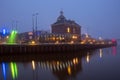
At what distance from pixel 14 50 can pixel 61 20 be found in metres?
80.1

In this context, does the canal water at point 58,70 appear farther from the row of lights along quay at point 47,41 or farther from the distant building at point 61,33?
Result: the distant building at point 61,33

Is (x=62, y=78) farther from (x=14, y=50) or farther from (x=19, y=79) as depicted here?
(x=14, y=50)

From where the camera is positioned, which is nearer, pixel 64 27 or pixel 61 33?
pixel 61 33

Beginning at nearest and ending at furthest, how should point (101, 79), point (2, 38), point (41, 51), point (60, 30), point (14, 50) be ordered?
point (101, 79) → point (14, 50) → point (41, 51) → point (2, 38) → point (60, 30)

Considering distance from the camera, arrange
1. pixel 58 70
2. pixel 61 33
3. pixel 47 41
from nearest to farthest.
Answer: pixel 58 70, pixel 47 41, pixel 61 33

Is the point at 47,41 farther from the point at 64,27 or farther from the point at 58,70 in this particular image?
the point at 58,70

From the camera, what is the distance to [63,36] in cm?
12719

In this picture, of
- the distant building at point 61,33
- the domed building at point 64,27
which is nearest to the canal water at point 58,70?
the distant building at point 61,33

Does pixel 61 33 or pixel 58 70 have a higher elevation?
pixel 61 33

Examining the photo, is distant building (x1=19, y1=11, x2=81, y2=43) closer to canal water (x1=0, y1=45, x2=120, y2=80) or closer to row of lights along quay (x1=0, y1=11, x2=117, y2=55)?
row of lights along quay (x1=0, y1=11, x2=117, y2=55)

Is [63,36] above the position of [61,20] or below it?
below

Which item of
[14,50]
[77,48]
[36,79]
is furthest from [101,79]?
[77,48]

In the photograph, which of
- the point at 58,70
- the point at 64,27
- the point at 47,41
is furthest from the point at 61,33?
the point at 58,70

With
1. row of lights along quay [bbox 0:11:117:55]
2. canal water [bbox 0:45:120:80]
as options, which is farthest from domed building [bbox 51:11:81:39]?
canal water [bbox 0:45:120:80]
